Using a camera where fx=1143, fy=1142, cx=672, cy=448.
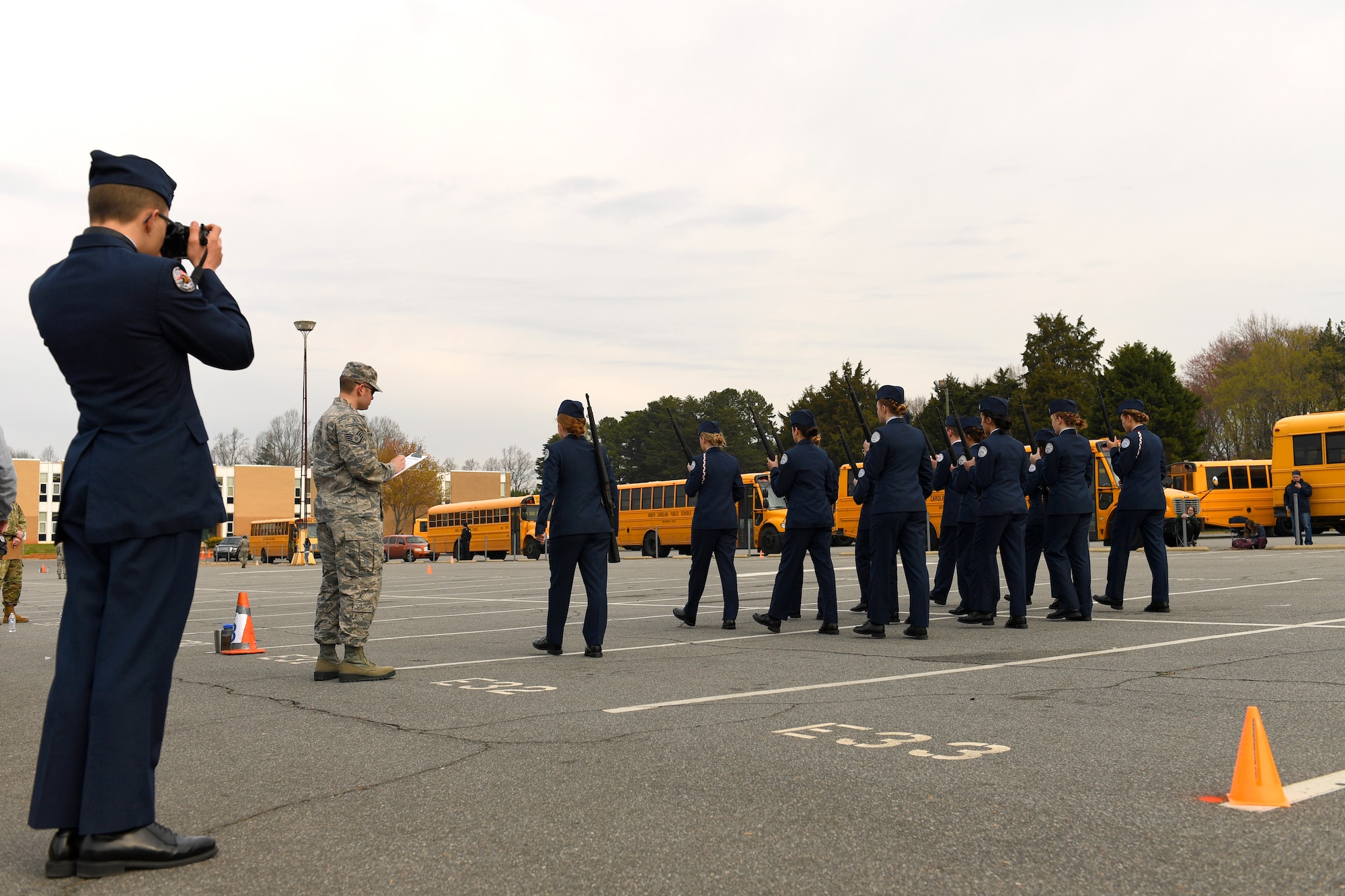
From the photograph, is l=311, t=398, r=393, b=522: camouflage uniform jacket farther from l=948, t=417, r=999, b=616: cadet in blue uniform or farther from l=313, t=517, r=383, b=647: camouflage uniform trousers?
l=948, t=417, r=999, b=616: cadet in blue uniform

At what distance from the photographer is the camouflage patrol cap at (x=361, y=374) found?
312 inches

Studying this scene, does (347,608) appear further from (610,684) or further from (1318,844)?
(1318,844)

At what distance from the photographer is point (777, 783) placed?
13.9ft

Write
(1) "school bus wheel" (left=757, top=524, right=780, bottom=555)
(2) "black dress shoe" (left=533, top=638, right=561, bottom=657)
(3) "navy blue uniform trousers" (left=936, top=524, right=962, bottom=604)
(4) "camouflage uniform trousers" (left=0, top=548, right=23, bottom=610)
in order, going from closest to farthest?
(2) "black dress shoe" (left=533, top=638, right=561, bottom=657) < (3) "navy blue uniform trousers" (left=936, top=524, right=962, bottom=604) < (4) "camouflage uniform trousers" (left=0, top=548, right=23, bottom=610) < (1) "school bus wheel" (left=757, top=524, right=780, bottom=555)

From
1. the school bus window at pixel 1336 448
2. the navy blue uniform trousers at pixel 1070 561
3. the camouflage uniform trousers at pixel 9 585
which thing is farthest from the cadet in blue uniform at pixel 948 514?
the school bus window at pixel 1336 448

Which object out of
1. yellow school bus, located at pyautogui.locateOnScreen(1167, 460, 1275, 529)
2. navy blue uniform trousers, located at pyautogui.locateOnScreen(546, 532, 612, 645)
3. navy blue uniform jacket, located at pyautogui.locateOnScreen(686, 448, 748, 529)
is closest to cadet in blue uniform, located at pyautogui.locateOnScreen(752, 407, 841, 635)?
navy blue uniform jacket, located at pyautogui.locateOnScreen(686, 448, 748, 529)

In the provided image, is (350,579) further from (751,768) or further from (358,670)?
(751,768)

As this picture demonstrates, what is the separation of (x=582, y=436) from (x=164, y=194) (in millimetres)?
5885

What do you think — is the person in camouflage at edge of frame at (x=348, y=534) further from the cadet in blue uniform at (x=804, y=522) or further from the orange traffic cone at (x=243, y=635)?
the cadet in blue uniform at (x=804, y=522)

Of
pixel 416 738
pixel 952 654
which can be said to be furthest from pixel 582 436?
pixel 416 738

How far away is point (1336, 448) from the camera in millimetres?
30734

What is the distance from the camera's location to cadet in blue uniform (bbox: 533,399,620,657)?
354 inches

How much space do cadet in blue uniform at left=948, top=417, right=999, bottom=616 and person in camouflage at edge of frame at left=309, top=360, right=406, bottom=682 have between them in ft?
19.2

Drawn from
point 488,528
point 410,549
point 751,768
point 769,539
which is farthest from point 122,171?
point 410,549
